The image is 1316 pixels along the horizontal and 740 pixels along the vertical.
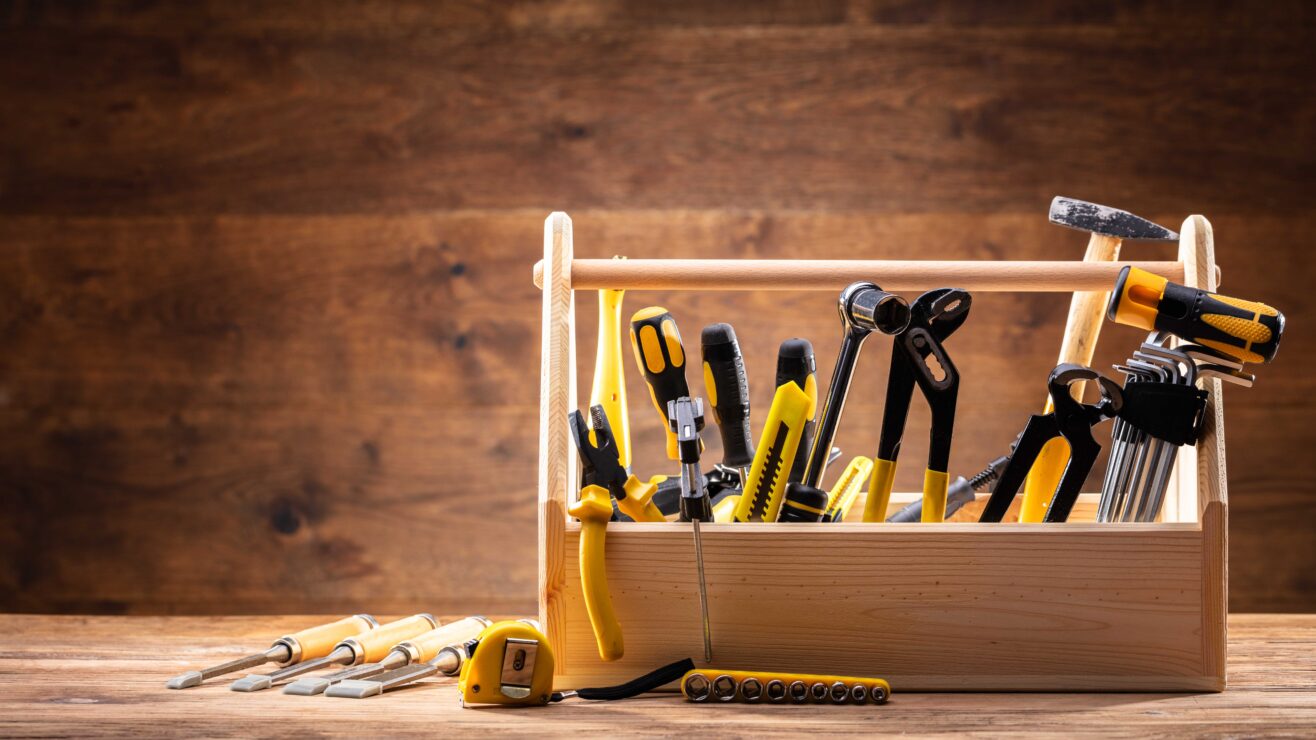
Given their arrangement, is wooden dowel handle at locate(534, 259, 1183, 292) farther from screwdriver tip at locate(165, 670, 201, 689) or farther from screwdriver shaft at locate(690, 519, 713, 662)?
screwdriver tip at locate(165, 670, 201, 689)

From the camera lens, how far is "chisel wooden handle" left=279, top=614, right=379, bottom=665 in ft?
2.41

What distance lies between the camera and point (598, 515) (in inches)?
25.4

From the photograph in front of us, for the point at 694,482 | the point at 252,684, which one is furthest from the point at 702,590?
the point at 252,684

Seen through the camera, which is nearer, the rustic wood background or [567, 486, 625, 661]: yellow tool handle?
[567, 486, 625, 661]: yellow tool handle

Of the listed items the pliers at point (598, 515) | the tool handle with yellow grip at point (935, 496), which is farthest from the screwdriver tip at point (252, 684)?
the tool handle with yellow grip at point (935, 496)

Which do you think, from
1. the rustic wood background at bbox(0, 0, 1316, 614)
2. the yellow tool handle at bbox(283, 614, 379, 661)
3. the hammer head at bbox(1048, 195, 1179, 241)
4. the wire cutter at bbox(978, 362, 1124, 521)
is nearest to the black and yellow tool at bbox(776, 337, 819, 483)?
the wire cutter at bbox(978, 362, 1124, 521)

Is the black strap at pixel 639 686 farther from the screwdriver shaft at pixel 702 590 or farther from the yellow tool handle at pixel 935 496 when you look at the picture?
the yellow tool handle at pixel 935 496

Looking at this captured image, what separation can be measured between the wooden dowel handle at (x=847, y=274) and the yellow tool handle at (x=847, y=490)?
16 cm

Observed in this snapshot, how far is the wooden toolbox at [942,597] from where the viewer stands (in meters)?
0.65

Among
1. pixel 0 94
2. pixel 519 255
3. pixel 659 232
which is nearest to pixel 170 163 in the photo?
pixel 0 94

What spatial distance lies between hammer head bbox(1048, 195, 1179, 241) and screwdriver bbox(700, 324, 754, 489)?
28cm

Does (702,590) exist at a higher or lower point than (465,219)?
lower

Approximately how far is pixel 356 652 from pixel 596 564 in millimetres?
214

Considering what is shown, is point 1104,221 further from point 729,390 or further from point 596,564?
point 596,564
